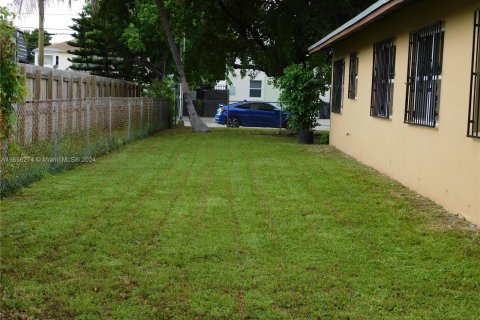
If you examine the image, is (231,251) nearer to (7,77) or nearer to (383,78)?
(7,77)

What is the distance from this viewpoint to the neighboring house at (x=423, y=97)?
8070 millimetres

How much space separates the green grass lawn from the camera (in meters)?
4.90

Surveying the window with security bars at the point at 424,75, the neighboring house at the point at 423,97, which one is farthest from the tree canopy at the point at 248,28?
the window with security bars at the point at 424,75

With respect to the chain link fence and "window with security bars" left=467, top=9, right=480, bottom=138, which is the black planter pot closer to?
the chain link fence

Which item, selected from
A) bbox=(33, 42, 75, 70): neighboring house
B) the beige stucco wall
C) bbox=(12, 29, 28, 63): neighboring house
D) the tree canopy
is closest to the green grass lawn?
the beige stucco wall

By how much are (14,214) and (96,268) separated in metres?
2.58

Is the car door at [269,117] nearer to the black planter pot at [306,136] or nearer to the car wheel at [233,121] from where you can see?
the car wheel at [233,121]

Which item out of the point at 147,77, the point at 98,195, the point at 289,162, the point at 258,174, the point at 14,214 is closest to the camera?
the point at 14,214

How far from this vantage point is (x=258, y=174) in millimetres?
12438

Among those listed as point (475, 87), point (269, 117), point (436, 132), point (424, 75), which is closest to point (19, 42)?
point (424, 75)

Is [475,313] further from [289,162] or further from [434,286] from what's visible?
[289,162]

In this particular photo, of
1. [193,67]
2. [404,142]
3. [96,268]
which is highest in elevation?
[193,67]

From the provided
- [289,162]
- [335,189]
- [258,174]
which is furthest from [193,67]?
[335,189]

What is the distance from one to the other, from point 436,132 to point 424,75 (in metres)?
1.27
